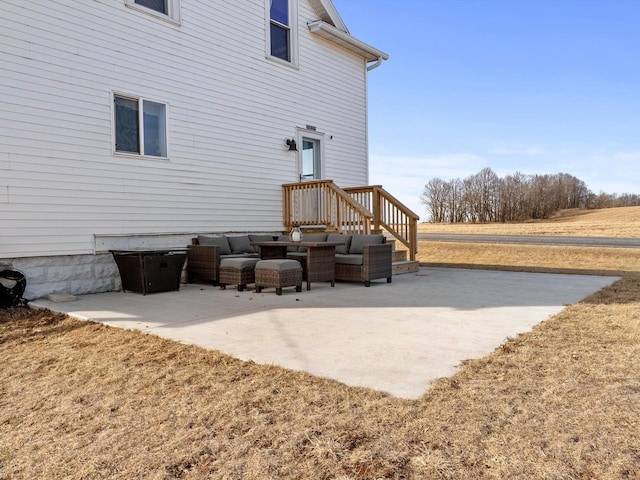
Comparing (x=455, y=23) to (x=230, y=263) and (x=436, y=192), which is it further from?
(x=436, y=192)

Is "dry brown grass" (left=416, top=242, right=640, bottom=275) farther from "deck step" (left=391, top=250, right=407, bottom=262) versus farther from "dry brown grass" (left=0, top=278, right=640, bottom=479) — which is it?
"dry brown grass" (left=0, top=278, right=640, bottom=479)

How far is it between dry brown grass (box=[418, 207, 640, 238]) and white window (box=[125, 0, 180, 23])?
1813 centimetres

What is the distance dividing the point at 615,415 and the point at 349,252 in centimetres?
564

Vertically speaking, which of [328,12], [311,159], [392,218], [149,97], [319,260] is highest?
[328,12]

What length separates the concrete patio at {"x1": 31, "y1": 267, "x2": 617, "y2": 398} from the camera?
305 centimetres

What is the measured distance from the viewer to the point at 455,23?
1284 cm

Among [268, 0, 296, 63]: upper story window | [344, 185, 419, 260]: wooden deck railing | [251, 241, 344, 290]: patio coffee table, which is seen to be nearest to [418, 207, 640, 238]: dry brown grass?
[344, 185, 419, 260]: wooden deck railing

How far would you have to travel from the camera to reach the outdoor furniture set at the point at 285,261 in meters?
6.21

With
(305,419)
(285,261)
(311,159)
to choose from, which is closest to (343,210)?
(311,159)

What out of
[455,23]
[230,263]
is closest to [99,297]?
[230,263]

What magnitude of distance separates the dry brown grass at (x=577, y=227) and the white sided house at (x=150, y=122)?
47.7 ft

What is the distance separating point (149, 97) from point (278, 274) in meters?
3.72

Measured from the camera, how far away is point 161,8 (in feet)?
24.7

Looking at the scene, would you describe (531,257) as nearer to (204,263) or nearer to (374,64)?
(374,64)
